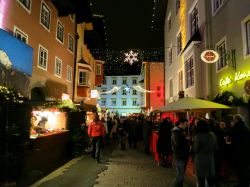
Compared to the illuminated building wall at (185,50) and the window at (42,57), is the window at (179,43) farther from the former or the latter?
the window at (42,57)

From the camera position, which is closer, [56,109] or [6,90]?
[6,90]

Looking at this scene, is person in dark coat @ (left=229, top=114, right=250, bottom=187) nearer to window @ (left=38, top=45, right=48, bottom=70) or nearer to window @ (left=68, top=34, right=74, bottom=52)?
window @ (left=38, top=45, right=48, bottom=70)

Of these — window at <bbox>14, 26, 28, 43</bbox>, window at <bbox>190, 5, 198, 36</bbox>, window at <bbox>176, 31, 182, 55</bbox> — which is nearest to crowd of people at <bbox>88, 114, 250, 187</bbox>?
window at <bbox>14, 26, 28, 43</bbox>

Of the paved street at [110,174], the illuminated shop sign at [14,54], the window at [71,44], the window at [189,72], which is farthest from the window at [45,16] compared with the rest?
the window at [189,72]

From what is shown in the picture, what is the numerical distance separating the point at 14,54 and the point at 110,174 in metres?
5.92

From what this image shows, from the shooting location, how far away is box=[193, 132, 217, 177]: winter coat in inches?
257

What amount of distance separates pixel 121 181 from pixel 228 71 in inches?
272

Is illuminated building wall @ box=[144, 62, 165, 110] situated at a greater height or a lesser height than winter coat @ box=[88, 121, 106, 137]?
greater

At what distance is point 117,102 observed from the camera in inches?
3169

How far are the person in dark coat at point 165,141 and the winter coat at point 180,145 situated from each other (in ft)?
12.9

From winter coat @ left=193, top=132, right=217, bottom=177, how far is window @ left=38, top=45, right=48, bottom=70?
12.5 m

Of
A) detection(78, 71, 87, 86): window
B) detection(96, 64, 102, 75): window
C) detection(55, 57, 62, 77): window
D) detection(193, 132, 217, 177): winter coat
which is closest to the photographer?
detection(193, 132, 217, 177): winter coat

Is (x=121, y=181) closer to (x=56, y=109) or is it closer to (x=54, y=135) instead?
(x=54, y=135)

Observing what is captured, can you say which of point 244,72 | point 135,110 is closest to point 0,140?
point 244,72
